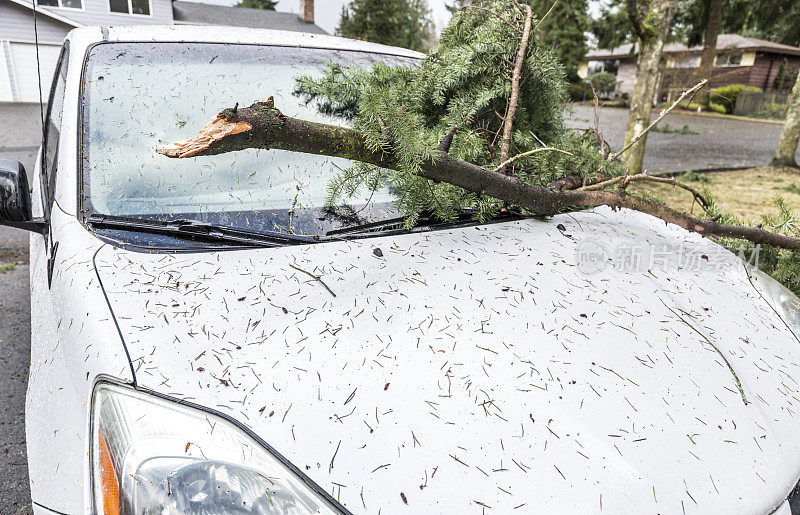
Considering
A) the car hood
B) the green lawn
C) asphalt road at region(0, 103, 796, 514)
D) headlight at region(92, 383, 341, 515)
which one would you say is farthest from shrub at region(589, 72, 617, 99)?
headlight at region(92, 383, 341, 515)

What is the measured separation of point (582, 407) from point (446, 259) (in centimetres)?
63

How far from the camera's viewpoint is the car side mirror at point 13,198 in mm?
1723

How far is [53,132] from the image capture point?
2.40m

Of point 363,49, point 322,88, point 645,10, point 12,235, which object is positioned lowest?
point 12,235

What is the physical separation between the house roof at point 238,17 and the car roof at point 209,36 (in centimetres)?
2585

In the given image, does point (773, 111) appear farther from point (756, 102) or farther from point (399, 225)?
point (399, 225)

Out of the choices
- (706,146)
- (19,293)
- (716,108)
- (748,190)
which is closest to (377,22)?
(716,108)

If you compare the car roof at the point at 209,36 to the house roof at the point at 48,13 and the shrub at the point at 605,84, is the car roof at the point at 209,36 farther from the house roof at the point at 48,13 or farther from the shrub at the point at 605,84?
the shrub at the point at 605,84

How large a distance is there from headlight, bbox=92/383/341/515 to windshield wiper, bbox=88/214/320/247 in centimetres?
63

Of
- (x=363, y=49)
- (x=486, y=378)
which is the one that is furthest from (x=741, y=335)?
(x=363, y=49)

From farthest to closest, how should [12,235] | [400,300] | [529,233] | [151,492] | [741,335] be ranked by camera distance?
[12,235] → [529,233] → [741,335] → [400,300] → [151,492]

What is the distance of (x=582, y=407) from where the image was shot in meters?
1.21

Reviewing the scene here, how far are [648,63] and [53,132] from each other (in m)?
7.94

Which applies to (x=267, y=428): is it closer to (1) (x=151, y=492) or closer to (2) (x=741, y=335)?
(1) (x=151, y=492)
